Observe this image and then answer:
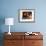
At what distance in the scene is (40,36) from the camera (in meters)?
4.10

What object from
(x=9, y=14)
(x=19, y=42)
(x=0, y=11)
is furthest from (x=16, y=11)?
(x=19, y=42)

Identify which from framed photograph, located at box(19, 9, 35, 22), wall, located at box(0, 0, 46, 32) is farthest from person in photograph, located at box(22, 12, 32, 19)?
wall, located at box(0, 0, 46, 32)

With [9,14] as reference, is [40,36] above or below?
below

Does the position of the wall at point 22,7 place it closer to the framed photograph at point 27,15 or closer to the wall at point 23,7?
the wall at point 23,7

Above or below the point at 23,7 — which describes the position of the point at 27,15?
below

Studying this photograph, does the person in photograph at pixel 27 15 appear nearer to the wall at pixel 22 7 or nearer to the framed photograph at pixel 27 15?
the framed photograph at pixel 27 15

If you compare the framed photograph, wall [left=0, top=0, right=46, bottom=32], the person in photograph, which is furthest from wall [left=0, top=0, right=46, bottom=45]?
the person in photograph

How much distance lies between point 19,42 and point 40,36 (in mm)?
654

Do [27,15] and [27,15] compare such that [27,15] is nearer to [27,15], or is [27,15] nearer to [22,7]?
[27,15]

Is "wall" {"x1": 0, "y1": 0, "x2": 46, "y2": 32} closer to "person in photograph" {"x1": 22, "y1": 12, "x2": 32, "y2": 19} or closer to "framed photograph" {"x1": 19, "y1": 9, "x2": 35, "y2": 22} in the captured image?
"framed photograph" {"x1": 19, "y1": 9, "x2": 35, "y2": 22}

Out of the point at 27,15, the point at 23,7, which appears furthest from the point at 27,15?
the point at 23,7

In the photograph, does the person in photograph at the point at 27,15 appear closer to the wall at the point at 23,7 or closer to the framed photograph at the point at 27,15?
the framed photograph at the point at 27,15

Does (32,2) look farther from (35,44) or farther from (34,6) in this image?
(35,44)

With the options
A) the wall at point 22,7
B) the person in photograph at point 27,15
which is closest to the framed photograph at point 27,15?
the person in photograph at point 27,15
